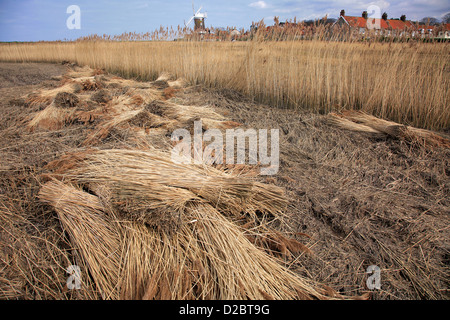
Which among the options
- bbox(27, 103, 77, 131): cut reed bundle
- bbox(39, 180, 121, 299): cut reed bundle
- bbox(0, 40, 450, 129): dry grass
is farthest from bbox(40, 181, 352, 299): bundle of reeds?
bbox(0, 40, 450, 129): dry grass

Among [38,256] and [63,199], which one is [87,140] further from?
[38,256]

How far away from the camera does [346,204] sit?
80.0 inches

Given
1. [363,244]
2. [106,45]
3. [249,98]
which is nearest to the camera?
[363,244]

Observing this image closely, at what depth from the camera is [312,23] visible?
407 centimetres

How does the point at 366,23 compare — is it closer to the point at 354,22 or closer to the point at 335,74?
the point at 354,22

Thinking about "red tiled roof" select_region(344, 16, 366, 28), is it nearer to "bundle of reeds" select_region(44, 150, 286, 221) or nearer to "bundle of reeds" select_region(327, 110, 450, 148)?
"bundle of reeds" select_region(327, 110, 450, 148)

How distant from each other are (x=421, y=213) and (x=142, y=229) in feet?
6.75

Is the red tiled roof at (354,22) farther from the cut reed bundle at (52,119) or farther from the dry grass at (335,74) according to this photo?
the cut reed bundle at (52,119)

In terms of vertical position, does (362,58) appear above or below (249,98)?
above

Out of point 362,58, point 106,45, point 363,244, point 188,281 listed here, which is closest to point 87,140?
point 188,281

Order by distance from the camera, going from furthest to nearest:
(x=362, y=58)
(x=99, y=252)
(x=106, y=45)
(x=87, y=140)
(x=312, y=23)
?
1. (x=106, y=45)
2. (x=312, y=23)
3. (x=362, y=58)
4. (x=87, y=140)
5. (x=99, y=252)

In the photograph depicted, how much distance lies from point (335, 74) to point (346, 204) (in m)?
2.50

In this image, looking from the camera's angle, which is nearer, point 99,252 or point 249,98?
point 99,252

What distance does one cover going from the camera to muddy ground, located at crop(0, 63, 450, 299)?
4.87 feet
